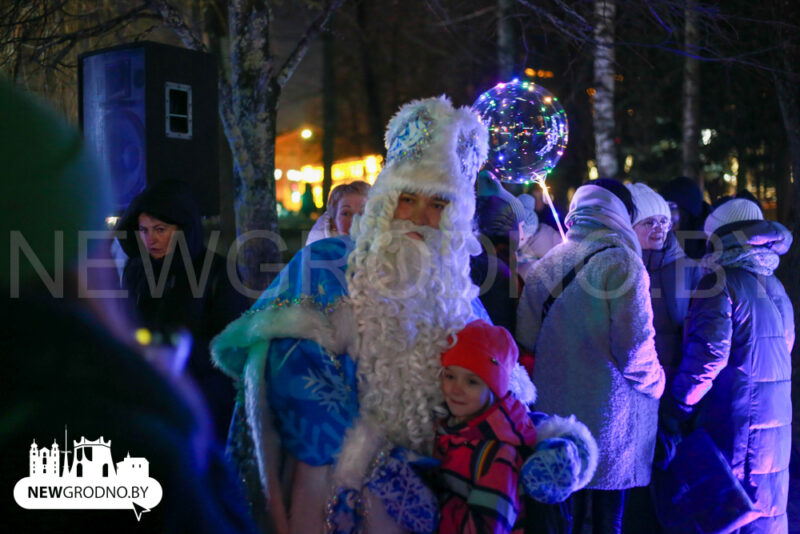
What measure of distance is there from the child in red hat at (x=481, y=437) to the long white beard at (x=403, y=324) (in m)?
0.07

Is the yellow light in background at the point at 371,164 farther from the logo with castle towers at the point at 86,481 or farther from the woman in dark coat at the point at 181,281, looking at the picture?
the logo with castle towers at the point at 86,481

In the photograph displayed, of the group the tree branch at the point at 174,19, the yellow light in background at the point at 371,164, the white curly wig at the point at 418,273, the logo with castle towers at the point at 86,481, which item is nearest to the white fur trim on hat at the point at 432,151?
the white curly wig at the point at 418,273

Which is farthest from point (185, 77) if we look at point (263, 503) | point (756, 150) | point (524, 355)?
point (756, 150)

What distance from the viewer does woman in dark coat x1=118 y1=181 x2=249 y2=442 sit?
3.80 meters

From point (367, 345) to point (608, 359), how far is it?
1.76 meters

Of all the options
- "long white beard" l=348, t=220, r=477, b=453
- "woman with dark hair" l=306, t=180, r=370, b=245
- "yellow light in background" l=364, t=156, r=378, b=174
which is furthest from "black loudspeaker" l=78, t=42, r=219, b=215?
"yellow light in background" l=364, t=156, r=378, b=174

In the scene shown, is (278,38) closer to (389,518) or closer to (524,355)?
(524,355)

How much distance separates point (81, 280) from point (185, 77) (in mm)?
5608

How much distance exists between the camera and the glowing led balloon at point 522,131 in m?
4.85

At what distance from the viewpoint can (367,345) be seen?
2346 mm

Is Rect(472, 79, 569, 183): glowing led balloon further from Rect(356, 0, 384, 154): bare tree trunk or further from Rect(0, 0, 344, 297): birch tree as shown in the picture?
Rect(356, 0, 384, 154): bare tree trunk

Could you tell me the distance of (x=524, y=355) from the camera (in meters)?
4.00

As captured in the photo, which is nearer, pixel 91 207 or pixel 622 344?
pixel 91 207

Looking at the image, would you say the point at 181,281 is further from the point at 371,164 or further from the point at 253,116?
the point at 371,164
